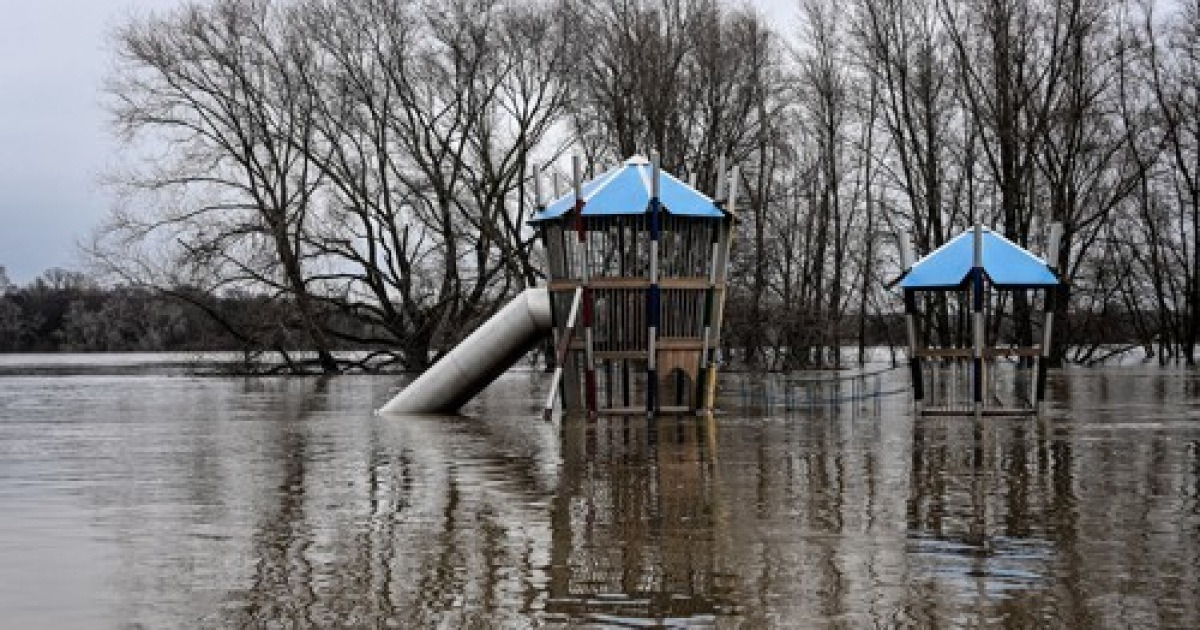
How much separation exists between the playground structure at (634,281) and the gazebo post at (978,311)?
399 centimetres

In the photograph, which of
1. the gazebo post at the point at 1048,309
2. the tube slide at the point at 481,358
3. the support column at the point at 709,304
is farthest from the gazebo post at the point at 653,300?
the gazebo post at the point at 1048,309

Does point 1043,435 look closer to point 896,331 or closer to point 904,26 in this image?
point 904,26

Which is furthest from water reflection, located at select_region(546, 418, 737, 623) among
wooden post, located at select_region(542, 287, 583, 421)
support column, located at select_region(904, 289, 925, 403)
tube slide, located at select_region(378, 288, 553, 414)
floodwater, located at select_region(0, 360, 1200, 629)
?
support column, located at select_region(904, 289, 925, 403)

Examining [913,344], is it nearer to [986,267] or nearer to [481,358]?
[986,267]

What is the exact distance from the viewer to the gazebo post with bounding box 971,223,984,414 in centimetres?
2490

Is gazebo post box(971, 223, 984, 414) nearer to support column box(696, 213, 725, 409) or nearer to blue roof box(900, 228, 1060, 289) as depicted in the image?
blue roof box(900, 228, 1060, 289)

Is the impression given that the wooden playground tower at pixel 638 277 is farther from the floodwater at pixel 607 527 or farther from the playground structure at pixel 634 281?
the floodwater at pixel 607 527

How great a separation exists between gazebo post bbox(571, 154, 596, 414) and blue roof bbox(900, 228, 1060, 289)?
5.39 m

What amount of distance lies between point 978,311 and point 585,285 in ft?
20.8

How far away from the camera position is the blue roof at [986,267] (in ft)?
83.9

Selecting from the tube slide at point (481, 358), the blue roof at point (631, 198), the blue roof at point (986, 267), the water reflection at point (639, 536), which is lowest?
the water reflection at point (639, 536)

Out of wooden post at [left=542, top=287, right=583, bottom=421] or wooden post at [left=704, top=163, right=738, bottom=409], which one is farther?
wooden post at [left=704, top=163, right=738, bottom=409]

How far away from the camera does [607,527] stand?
36.8 feet

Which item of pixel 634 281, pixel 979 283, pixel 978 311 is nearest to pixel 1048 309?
pixel 978 311
